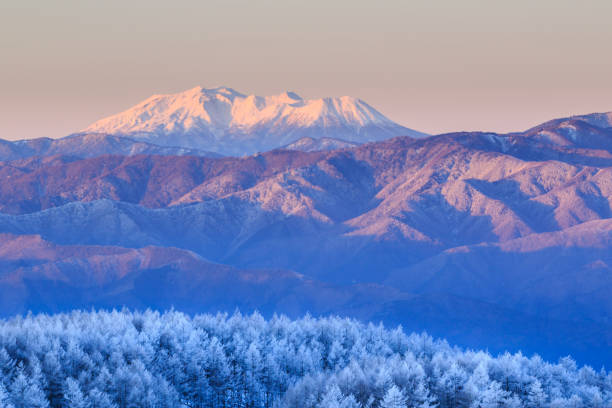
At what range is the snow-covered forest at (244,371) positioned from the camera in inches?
3922

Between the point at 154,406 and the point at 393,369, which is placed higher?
the point at 393,369

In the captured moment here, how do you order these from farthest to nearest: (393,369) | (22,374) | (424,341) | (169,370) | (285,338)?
(424,341) < (285,338) < (169,370) < (393,369) < (22,374)

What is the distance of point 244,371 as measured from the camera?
12231 cm

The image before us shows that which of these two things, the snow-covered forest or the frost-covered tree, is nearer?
the frost-covered tree

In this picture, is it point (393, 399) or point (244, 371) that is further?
point (244, 371)

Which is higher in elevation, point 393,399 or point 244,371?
point 393,399

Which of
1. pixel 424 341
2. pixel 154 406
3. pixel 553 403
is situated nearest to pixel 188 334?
pixel 154 406

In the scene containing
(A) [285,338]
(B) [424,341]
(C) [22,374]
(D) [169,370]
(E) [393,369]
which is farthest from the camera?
(B) [424,341]

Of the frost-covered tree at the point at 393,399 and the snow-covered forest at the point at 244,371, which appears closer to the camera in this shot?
the frost-covered tree at the point at 393,399

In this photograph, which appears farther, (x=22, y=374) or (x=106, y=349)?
(x=106, y=349)

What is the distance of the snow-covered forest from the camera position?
9962 cm

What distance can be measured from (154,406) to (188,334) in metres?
28.6

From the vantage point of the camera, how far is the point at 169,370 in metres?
116

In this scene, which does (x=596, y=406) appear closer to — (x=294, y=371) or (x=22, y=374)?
(x=294, y=371)
